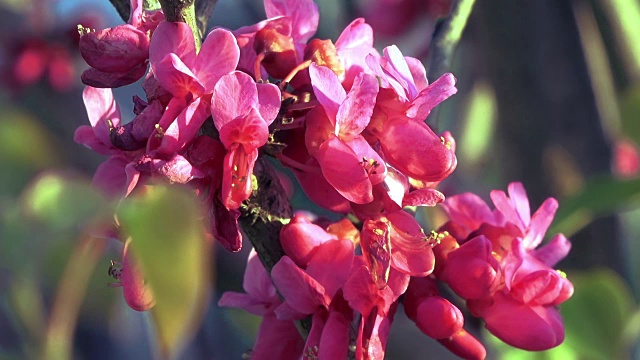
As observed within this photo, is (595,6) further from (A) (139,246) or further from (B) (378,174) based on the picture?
(A) (139,246)

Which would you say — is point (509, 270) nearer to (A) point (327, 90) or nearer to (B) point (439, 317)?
(B) point (439, 317)

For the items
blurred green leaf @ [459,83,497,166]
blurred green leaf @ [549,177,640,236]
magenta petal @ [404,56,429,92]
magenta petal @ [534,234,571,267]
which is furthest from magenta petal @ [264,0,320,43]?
blurred green leaf @ [459,83,497,166]

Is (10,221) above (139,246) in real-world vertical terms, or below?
below

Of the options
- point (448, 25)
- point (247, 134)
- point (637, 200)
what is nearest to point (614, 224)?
point (637, 200)

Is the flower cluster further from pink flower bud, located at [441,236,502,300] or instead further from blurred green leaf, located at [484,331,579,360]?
blurred green leaf, located at [484,331,579,360]

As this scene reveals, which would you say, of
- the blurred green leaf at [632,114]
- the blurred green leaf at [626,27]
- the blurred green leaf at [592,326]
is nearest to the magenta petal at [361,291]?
the blurred green leaf at [592,326]

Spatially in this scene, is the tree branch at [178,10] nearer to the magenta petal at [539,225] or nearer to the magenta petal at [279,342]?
the magenta petal at [279,342]
